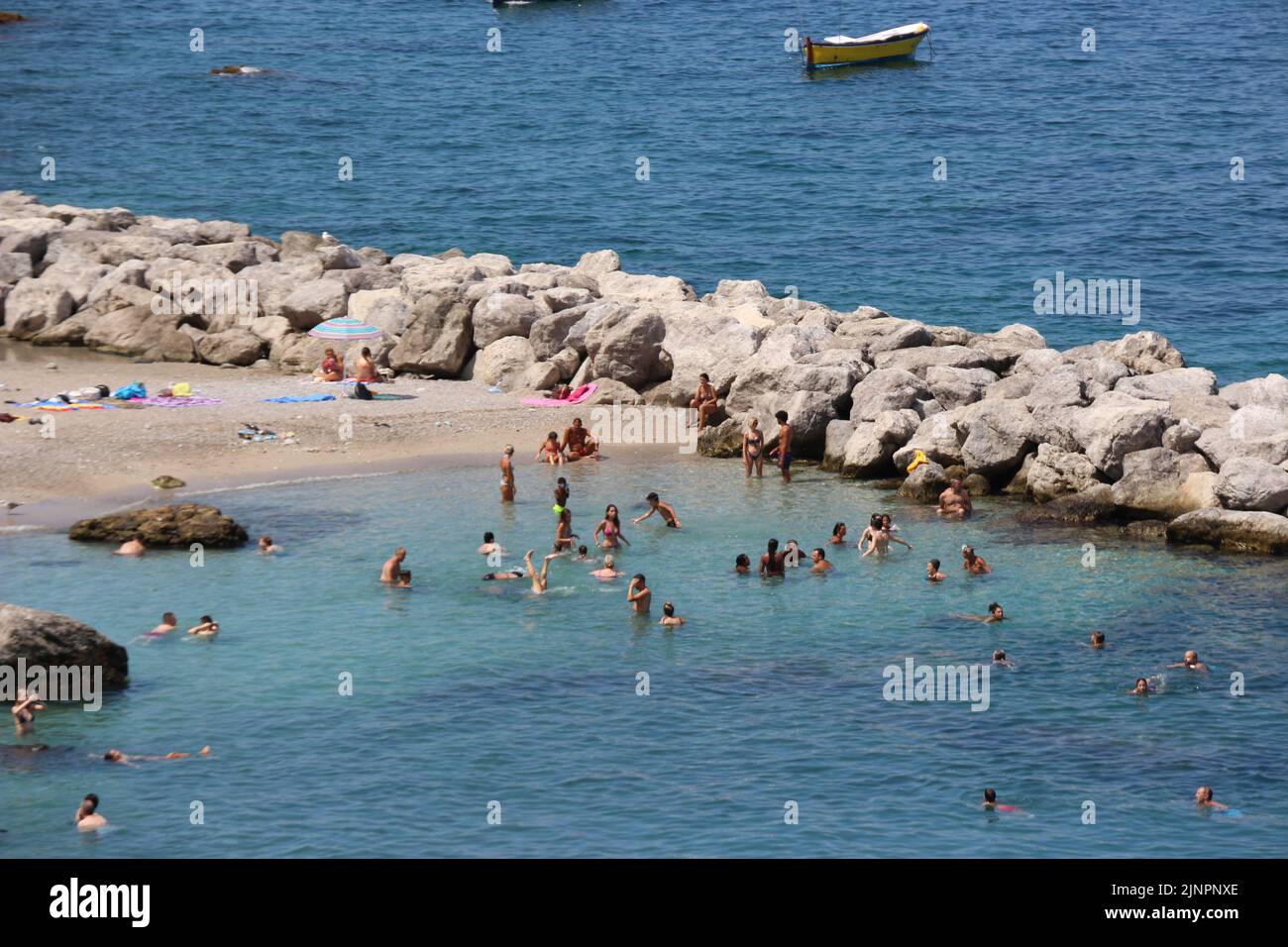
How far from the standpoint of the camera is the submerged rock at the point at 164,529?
1240 inches

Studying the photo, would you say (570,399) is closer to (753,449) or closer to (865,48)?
(753,449)

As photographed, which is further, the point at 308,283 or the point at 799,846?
the point at 308,283

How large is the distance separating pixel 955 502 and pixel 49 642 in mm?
17813

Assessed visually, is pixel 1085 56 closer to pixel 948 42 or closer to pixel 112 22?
pixel 948 42

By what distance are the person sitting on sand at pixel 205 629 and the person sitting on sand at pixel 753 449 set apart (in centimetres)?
1318

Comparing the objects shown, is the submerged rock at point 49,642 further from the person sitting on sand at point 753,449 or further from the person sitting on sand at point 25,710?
the person sitting on sand at point 753,449

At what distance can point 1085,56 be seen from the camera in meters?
87.8

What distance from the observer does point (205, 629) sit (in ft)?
90.6

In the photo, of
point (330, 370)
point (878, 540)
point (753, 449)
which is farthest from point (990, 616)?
point (330, 370)

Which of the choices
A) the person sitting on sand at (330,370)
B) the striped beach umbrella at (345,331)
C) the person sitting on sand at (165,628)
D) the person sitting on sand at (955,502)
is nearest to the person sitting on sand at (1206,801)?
the person sitting on sand at (955,502)

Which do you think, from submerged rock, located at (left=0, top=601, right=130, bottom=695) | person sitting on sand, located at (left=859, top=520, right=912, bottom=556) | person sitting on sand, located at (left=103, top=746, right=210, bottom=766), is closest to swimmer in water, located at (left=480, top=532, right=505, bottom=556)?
person sitting on sand, located at (left=859, top=520, right=912, bottom=556)

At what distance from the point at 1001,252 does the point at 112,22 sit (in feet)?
Answer: 200

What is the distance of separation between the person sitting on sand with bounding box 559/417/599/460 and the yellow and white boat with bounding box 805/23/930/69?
52.5 m

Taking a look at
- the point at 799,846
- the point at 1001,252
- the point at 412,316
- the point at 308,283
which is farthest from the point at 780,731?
the point at 1001,252
